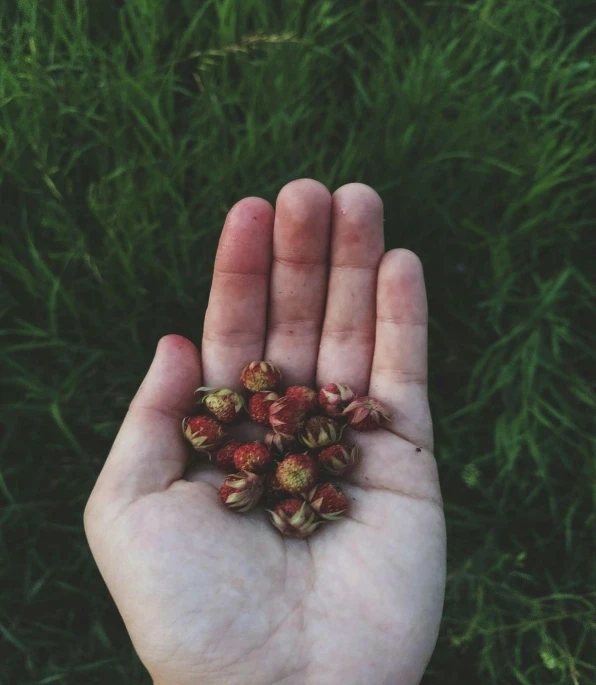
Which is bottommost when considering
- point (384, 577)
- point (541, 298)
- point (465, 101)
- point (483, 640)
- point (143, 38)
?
point (483, 640)

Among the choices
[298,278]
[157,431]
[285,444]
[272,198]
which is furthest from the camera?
[272,198]

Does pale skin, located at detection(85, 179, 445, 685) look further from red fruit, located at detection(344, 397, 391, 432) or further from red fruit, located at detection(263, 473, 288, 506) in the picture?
red fruit, located at detection(263, 473, 288, 506)

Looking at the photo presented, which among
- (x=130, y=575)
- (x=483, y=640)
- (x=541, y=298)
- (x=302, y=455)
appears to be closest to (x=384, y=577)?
(x=302, y=455)

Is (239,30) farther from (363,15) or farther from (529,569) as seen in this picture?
(529,569)

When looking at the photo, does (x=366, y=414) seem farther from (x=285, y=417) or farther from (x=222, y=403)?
(x=222, y=403)

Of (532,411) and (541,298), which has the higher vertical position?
(541,298)

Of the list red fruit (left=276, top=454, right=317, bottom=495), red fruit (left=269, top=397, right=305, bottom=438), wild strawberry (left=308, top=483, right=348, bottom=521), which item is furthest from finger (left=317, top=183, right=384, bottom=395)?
wild strawberry (left=308, top=483, right=348, bottom=521)

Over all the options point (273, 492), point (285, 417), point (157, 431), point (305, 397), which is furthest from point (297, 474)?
point (157, 431)
